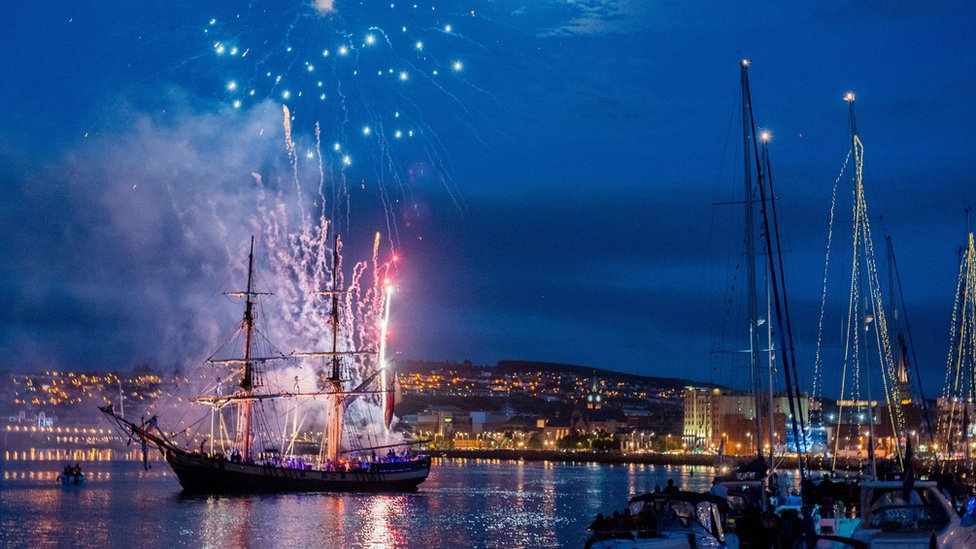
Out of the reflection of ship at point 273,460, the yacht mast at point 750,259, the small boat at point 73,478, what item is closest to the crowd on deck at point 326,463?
the reflection of ship at point 273,460

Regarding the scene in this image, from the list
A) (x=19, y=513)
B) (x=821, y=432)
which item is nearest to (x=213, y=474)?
(x=19, y=513)

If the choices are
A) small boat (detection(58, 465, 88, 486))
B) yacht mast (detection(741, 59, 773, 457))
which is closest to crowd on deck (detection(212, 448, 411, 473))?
small boat (detection(58, 465, 88, 486))

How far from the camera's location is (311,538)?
164 feet

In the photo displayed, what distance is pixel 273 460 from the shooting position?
93812mm

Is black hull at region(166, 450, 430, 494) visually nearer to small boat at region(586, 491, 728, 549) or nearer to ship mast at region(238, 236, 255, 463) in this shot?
ship mast at region(238, 236, 255, 463)

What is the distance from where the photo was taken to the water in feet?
161

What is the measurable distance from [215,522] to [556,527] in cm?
1615

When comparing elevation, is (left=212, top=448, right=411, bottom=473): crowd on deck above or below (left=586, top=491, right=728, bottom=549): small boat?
below

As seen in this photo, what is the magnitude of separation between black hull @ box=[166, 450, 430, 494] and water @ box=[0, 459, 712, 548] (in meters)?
1.85

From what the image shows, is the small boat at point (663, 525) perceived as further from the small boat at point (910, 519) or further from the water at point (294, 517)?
the water at point (294, 517)

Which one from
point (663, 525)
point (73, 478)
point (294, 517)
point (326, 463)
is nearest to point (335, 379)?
point (326, 463)

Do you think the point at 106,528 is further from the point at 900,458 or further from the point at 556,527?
the point at 900,458

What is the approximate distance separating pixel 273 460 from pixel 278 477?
218 inches

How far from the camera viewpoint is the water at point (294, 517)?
161 feet
